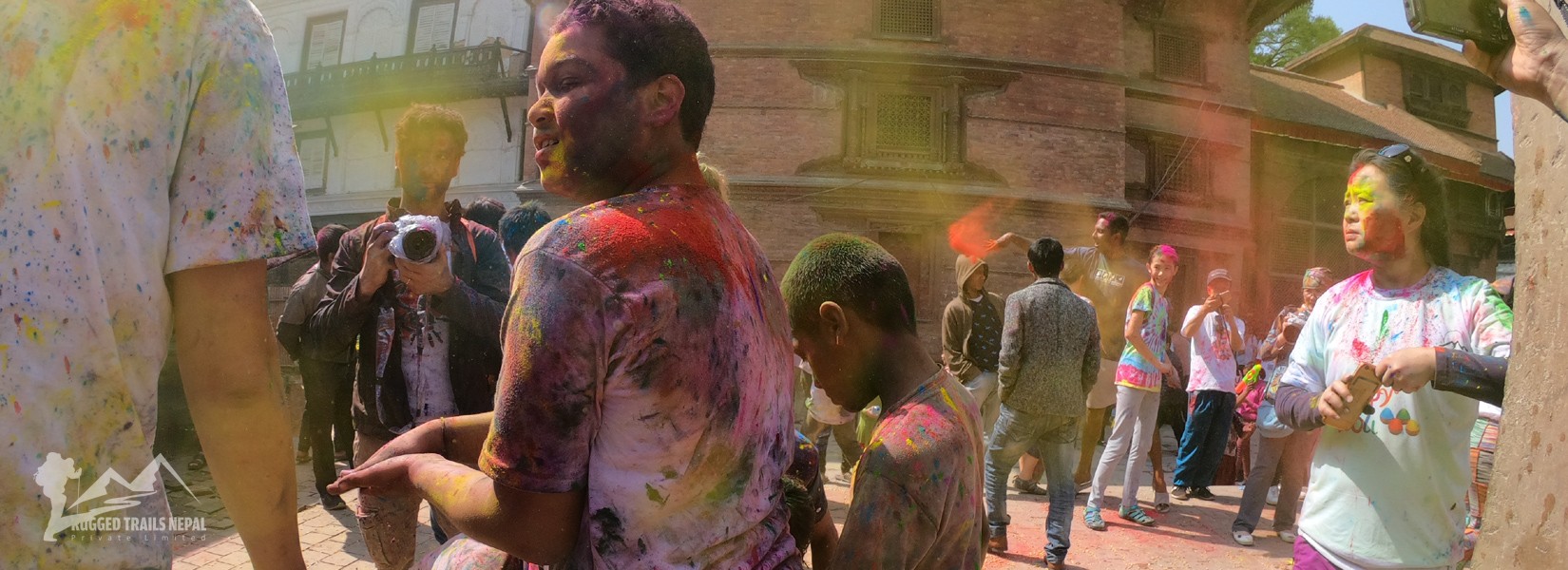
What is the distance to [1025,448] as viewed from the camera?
534 centimetres

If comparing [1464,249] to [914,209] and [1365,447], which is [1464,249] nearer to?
[914,209]

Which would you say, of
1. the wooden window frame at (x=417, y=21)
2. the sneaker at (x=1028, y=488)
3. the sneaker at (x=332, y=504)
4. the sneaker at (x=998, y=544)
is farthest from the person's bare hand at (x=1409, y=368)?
the wooden window frame at (x=417, y=21)

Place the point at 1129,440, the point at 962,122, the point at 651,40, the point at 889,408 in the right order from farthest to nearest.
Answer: the point at 962,122
the point at 1129,440
the point at 889,408
the point at 651,40

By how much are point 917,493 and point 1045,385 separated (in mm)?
3803

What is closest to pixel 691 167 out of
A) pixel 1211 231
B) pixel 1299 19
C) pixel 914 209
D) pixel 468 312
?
pixel 468 312

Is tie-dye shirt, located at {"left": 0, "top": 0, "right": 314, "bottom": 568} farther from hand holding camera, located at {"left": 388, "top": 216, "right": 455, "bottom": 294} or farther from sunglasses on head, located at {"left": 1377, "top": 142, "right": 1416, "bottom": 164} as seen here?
sunglasses on head, located at {"left": 1377, "top": 142, "right": 1416, "bottom": 164}

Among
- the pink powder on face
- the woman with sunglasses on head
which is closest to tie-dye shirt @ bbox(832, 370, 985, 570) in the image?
the woman with sunglasses on head

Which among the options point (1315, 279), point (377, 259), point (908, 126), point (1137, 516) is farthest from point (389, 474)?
point (908, 126)

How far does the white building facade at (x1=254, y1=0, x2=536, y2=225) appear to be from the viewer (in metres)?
20.2

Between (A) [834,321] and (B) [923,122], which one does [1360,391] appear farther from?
(B) [923,122]

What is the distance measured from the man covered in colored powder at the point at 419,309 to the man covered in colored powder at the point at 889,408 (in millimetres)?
1338

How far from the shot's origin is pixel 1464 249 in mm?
22969

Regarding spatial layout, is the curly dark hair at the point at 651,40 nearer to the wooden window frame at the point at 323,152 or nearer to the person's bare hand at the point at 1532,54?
the person's bare hand at the point at 1532,54

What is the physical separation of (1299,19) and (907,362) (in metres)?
33.4
